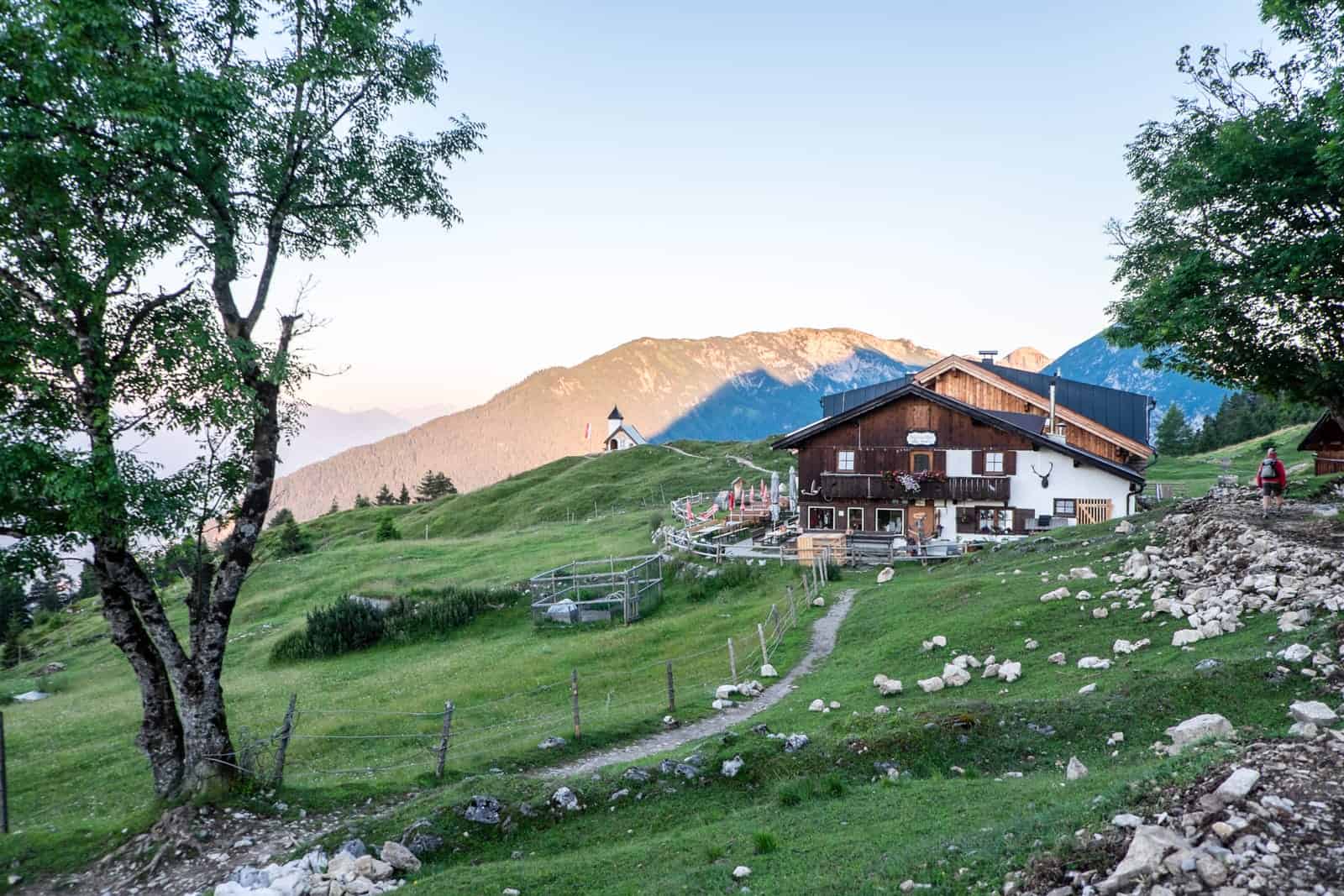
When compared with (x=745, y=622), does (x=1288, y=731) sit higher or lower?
higher

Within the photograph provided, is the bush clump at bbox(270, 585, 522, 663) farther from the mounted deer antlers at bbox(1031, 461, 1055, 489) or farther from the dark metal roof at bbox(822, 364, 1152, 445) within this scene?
the mounted deer antlers at bbox(1031, 461, 1055, 489)

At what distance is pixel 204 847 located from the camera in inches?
513

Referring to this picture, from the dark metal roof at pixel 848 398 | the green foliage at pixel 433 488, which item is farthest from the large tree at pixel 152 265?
the green foliage at pixel 433 488

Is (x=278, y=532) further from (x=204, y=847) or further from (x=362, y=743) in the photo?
(x=204, y=847)

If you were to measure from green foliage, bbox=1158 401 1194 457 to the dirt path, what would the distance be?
116 metres

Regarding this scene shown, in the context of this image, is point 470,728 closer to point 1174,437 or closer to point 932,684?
point 932,684

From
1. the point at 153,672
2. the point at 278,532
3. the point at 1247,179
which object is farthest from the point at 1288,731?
the point at 278,532

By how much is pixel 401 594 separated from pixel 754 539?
21773mm

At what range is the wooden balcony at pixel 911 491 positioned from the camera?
144 ft

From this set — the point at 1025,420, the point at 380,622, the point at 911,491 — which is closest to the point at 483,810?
the point at 380,622

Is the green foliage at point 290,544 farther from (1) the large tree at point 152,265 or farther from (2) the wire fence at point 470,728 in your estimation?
(1) the large tree at point 152,265

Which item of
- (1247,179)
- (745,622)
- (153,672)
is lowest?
(745,622)

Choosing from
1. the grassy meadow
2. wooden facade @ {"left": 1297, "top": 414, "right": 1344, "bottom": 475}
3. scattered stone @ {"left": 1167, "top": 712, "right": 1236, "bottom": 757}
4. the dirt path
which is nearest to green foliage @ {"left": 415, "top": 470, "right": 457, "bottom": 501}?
the dirt path

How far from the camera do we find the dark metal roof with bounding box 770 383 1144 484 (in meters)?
42.3
